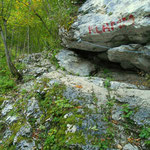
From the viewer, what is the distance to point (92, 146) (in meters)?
2.46

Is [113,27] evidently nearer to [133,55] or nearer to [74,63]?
[133,55]

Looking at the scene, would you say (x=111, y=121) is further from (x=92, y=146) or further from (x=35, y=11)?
(x=35, y=11)

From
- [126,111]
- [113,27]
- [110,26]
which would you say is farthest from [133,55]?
[126,111]

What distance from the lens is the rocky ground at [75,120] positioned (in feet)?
8.54

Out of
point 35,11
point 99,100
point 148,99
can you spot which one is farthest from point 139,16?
point 35,11

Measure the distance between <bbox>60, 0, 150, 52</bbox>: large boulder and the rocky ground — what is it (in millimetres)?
2564

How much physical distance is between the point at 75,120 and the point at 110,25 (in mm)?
4723

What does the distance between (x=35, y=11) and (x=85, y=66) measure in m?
6.09

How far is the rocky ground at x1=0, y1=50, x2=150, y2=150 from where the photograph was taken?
260cm

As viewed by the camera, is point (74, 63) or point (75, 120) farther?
point (74, 63)

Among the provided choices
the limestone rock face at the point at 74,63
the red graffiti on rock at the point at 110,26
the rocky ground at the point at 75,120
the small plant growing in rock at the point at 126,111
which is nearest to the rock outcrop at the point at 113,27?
the red graffiti on rock at the point at 110,26

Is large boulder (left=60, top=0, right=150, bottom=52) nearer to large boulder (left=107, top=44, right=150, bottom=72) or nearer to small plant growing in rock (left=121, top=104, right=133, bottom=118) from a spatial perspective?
large boulder (left=107, top=44, right=150, bottom=72)

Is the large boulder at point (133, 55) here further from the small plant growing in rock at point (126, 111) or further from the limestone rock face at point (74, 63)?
the small plant growing in rock at point (126, 111)

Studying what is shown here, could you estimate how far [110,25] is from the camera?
18.3ft
